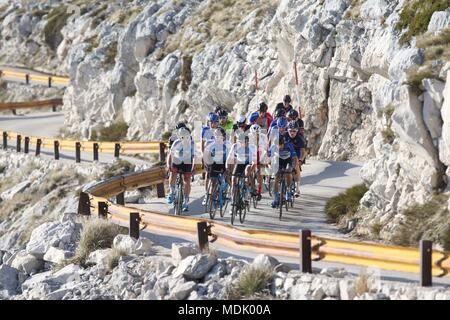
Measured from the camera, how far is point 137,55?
1682 inches

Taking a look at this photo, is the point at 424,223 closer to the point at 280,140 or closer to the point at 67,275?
the point at 280,140

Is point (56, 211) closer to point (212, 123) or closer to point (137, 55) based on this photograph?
point (212, 123)

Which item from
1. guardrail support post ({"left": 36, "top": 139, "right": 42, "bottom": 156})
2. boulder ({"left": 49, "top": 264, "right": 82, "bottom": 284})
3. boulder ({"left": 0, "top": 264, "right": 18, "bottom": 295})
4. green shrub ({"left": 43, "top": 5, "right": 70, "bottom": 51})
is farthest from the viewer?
green shrub ({"left": 43, "top": 5, "right": 70, "bottom": 51})

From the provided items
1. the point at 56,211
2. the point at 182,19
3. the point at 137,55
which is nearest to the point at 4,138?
the point at 137,55

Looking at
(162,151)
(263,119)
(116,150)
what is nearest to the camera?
(263,119)

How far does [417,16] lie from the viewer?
71.5 feet

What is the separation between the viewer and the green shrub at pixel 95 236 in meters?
17.6

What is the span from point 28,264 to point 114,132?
24591 mm

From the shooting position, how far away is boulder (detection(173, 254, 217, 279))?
1485 centimetres

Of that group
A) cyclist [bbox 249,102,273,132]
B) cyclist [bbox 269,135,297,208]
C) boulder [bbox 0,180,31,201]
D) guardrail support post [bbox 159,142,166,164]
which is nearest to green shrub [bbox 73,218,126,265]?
cyclist [bbox 269,135,297,208]

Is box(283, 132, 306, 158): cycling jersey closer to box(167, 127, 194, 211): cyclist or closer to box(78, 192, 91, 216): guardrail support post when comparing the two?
box(167, 127, 194, 211): cyclist

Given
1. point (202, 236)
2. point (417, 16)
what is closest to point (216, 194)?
point (202, 236)

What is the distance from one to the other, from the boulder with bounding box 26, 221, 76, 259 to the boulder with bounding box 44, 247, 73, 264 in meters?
0.29
